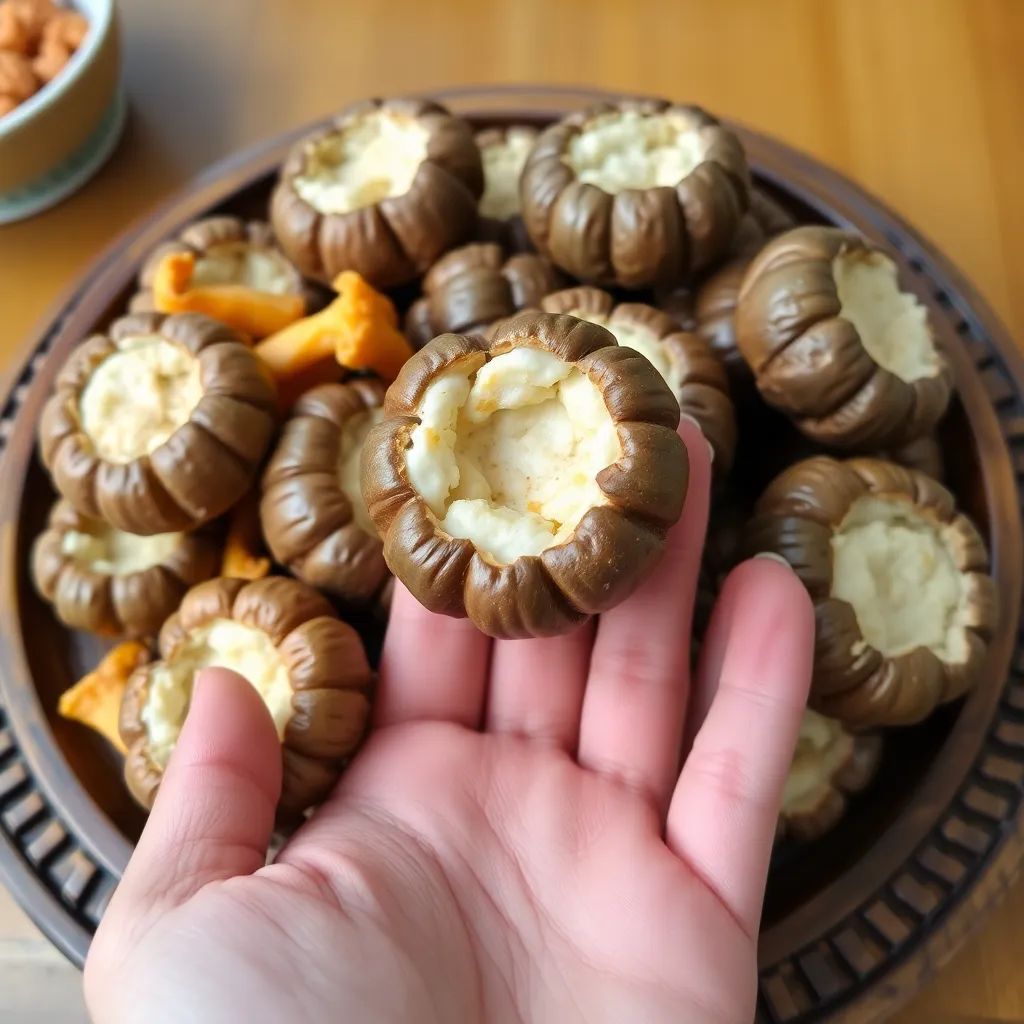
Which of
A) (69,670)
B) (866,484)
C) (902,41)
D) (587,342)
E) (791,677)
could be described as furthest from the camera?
(902,41)

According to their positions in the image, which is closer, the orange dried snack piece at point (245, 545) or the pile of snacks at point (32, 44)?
the orange dried snack piece at point (245, 545)

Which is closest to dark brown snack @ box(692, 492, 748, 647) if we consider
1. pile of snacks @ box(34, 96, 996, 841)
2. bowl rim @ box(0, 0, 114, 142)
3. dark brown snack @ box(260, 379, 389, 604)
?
pile of snacks @ box(34, 96, 996, 841)

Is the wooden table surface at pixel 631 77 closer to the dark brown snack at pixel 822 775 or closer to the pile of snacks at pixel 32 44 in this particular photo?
the pile of snacks at pixel 32 44

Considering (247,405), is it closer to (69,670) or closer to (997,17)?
(69,670)

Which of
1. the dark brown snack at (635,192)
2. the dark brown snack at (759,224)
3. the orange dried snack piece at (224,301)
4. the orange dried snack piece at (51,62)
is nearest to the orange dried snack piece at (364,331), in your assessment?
the orange dried snack piece at (224,301)

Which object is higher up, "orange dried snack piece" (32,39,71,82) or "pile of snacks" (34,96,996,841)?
"orange dried snack piece" (32,39,71,82)

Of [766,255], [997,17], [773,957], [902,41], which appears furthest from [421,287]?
[997,17]

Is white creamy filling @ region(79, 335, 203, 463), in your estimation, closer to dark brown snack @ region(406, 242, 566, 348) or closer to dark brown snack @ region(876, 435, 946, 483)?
dark brown snack @ region(406, 242, 566, 348)
